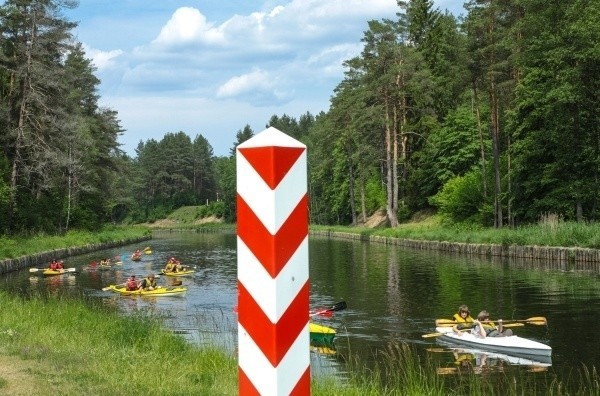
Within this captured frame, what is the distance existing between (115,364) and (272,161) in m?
6.42

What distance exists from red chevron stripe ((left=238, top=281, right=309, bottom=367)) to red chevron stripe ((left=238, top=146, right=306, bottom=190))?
19.2 inches

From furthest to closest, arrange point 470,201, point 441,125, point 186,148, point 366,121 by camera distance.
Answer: point 186,148 < point 441,125 < point 366,121 < point 470,201

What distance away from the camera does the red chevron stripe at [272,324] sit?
2916 mm

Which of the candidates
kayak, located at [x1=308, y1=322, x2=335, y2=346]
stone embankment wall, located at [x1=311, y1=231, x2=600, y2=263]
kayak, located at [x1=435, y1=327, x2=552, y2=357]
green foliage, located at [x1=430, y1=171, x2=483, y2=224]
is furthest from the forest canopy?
kayak, located at [x1=308, y1=322, x2=335, y2=346]

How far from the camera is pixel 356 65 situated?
7044 cm

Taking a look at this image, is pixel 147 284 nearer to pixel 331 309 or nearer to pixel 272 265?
pixel 331 309

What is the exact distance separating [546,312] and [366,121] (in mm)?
42184

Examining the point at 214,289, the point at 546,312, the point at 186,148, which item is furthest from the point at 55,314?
the point at 186,148

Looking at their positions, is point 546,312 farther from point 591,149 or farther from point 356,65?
point 356,65

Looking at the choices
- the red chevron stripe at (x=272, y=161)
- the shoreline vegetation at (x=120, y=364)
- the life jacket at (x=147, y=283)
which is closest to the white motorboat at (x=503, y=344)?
the shoreline vegetation at (x=120, y=364)

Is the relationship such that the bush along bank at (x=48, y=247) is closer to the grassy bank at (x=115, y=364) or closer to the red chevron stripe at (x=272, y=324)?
the grassy bank at (x=115, y=364)

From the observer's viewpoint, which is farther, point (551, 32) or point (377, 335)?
point (551, 32)

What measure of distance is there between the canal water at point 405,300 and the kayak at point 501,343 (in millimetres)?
222

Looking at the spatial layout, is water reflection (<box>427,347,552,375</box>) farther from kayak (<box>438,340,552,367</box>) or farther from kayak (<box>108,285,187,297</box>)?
kayak (<box>108,285,187,297</box>)
